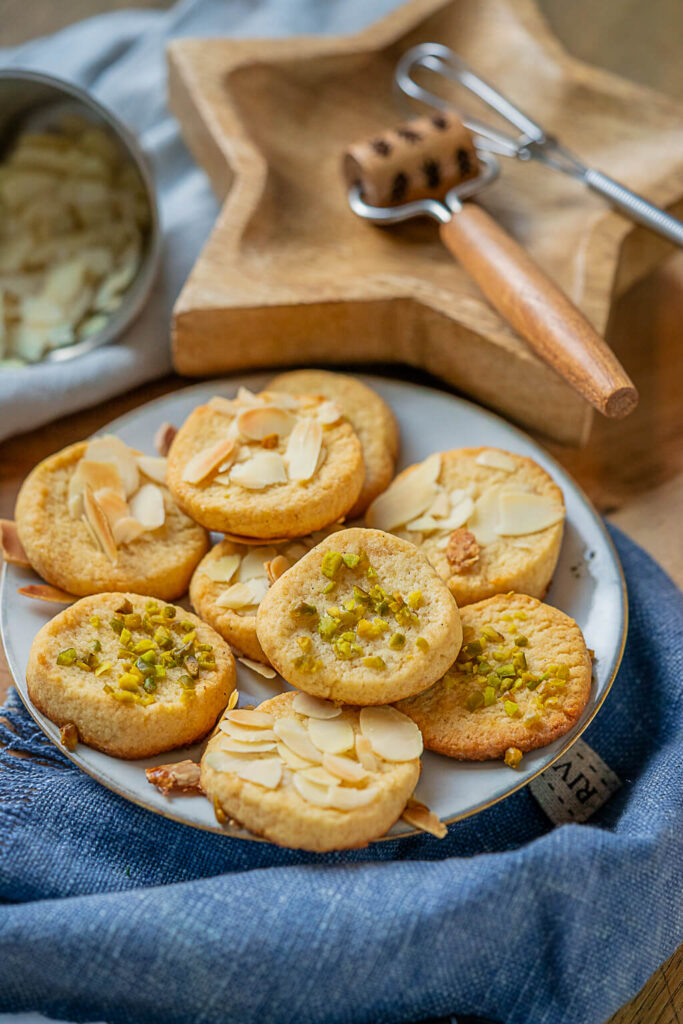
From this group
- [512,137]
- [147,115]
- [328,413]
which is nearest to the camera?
[328,413]

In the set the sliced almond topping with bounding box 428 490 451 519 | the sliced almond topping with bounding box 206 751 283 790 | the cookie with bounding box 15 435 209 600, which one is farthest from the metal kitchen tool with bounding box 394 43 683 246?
the sliced almond topping with bounding box 206 751 283 790

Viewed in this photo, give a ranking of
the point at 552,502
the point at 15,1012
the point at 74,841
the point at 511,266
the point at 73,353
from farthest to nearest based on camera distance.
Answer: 1. the point at 73,353
2. the point at 511,266
3. the point at 552,502
4. the point at 74,841
5. the point at 15,1012

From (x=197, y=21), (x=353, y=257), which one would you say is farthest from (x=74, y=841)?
(x=197, y=21)

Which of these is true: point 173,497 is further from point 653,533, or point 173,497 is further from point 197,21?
point 197,21

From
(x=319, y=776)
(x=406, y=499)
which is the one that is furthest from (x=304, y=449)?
(x=319, y=776)

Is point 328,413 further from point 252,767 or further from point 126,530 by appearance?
point 252,767

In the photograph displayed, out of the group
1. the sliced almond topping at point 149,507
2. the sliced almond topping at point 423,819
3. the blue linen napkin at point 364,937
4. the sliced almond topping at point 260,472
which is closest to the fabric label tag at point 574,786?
the blue linen napkin at point 364,937
